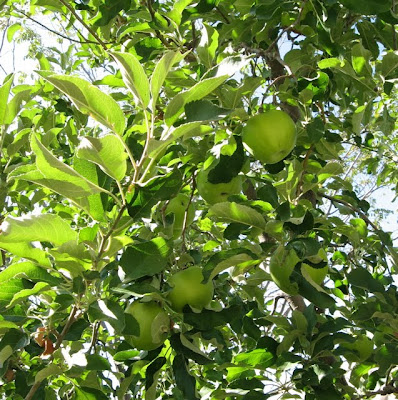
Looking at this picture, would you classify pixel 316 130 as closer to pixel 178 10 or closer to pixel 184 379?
pixel 178 10

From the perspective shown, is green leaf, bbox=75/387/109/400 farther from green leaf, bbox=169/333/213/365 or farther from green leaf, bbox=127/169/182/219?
green leaf, bbox=127/169/182/219

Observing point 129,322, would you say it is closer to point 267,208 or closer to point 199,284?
point 199,284

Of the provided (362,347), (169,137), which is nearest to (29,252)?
(169,137)

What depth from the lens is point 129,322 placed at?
1127 mm

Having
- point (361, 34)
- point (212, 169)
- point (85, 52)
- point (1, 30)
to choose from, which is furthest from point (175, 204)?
point (1, 30)

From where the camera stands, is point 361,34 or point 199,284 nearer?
point 199,284

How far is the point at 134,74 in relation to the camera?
0.88 metres

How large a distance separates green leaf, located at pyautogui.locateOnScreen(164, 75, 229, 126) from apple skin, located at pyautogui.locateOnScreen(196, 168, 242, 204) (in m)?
0.48

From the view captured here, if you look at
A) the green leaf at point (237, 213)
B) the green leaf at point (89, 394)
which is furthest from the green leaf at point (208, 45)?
the green leaf at point (89, 394)

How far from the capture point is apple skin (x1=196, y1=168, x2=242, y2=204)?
1.44 meters

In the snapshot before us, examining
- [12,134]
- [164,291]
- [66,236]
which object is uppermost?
[12,134]

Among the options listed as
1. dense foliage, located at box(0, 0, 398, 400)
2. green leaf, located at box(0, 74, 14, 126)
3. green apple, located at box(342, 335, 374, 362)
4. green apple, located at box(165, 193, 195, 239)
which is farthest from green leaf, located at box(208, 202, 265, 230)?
green apple, located at box(342, 335, 374, 362)

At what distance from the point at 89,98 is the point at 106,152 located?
93 millimetres

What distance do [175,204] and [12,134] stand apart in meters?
0.71
